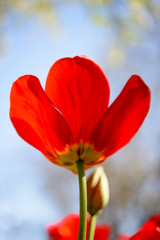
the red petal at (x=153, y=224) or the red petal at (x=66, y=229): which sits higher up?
the red petal at (x=153, y=224)

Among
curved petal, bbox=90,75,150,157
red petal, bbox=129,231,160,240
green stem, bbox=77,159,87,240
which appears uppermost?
curved petal, bbox=90,75,150,157

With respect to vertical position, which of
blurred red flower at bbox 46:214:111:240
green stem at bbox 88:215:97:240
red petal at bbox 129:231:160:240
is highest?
red petal at bbox 129:231:160:240

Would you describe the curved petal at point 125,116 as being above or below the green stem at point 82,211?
above

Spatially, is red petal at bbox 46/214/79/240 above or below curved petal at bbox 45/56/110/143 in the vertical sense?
below

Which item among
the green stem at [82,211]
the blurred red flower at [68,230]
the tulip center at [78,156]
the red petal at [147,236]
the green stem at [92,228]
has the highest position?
the tulip center at [78,156]

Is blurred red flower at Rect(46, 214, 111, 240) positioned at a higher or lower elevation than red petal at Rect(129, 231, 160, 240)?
lower
